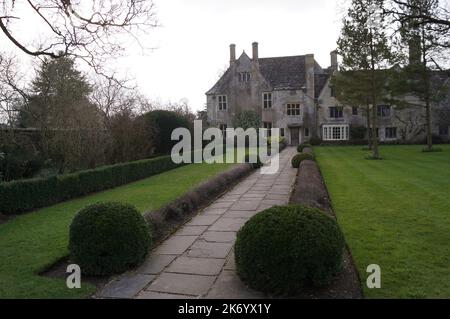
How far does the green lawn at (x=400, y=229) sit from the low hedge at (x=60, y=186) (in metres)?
8.49

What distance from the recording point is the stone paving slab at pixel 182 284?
16.3ft

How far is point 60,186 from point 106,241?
7.86 meters

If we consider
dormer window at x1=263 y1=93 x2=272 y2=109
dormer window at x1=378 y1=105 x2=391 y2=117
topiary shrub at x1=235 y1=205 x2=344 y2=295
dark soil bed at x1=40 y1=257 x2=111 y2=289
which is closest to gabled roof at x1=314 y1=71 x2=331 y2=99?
dormer window at x1=263 y1=93 x2=272 y2=109

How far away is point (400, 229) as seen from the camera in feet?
25.3

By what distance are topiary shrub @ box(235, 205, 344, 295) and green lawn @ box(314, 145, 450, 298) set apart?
71 centimetres

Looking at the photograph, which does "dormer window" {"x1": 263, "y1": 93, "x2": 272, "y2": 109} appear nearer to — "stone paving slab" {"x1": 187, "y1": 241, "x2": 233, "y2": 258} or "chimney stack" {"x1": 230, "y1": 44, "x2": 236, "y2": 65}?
"chimney stack" {"x1": 230, "y1": 44, "x2": 236, "y2": 65}

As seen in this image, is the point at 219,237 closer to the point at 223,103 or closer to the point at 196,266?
the point at 196,266

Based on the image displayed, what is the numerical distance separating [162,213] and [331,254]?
4.36 m

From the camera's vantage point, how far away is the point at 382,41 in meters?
25.2

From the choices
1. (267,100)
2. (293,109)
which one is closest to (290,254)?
(293,109)

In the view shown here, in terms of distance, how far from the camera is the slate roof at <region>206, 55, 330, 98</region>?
1820 inches
